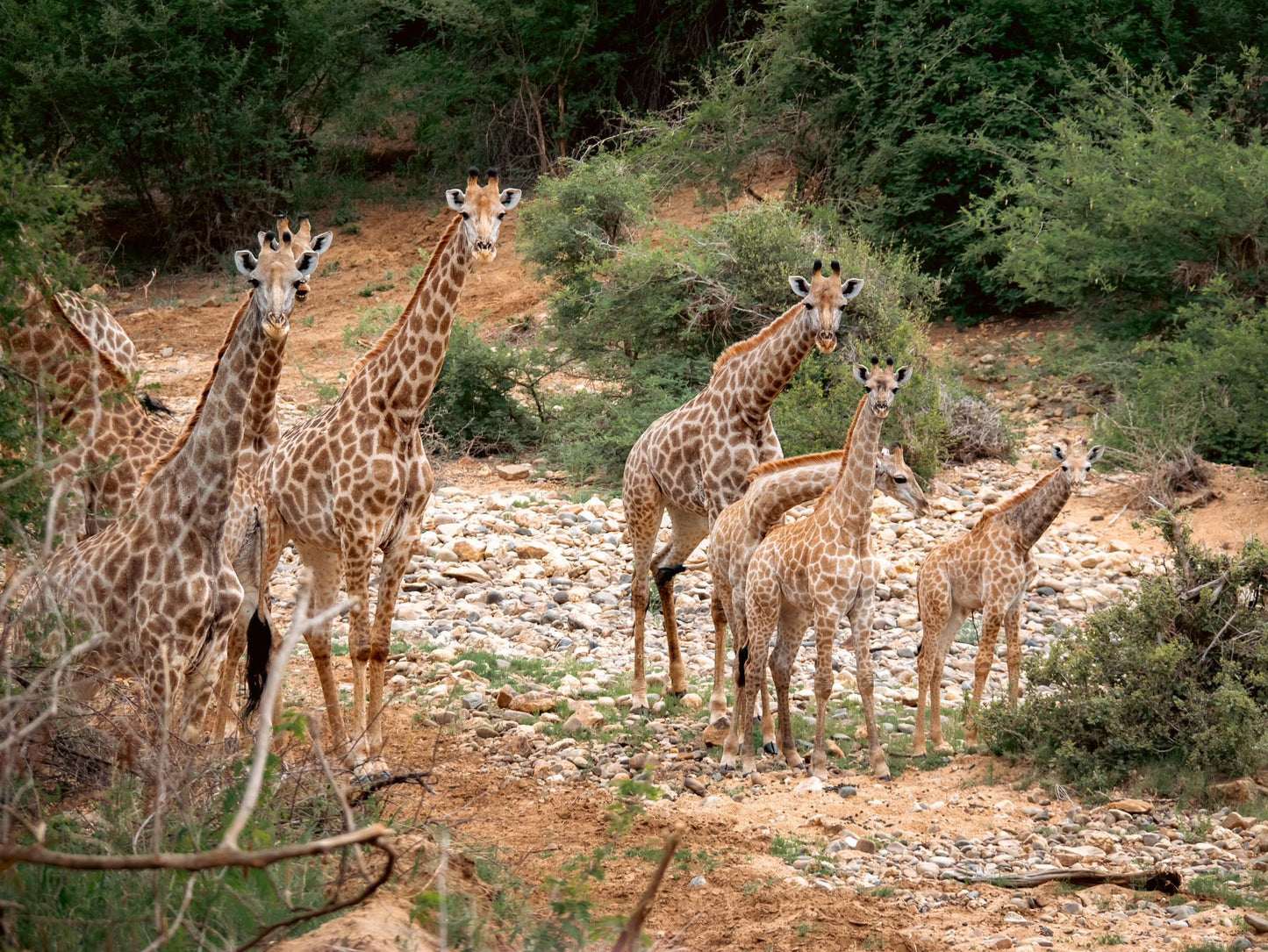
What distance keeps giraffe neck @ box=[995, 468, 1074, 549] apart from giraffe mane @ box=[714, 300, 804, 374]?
Result: 2.12m

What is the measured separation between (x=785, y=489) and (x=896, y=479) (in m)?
0.95

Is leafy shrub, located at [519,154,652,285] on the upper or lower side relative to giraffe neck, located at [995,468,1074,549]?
upper

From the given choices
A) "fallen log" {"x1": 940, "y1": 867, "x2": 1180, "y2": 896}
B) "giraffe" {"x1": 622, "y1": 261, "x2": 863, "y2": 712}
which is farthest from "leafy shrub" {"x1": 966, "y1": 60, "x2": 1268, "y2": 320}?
"fallen log" {"x1": 940, "y1": 867, "x2": 1180, "y2": 896}

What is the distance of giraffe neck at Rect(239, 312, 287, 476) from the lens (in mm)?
6730

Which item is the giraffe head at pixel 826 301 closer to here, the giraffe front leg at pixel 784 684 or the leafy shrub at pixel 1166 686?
the giraffe front leg at pixel 784 684

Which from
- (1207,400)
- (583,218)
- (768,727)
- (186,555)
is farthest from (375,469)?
(583,218)

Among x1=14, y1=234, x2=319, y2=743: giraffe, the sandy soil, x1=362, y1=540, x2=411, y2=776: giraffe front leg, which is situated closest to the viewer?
the sandy soil

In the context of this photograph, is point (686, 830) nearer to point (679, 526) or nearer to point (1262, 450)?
point (679, 526)

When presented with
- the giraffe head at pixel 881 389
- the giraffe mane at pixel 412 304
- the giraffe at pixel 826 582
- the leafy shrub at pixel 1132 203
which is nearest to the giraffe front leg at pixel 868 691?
the giraffe at pixel 826 582

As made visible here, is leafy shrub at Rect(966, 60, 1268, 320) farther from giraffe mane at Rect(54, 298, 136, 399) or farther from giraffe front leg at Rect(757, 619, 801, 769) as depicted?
giraffe mane at Rect(54, 298, 136, 399)

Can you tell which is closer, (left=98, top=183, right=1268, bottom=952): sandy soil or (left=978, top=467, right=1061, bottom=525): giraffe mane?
(left=98, top=183, right=1268, bottom=952): sandy soil

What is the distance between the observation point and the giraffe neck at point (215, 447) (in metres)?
6.26

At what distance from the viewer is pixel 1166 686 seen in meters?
8.08

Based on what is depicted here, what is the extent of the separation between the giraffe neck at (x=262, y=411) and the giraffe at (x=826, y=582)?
3203 mm
